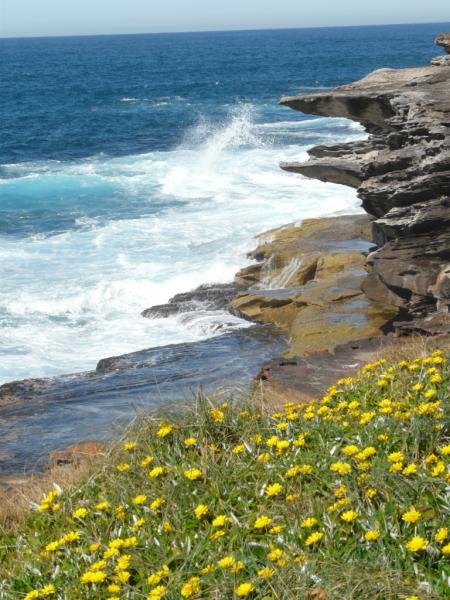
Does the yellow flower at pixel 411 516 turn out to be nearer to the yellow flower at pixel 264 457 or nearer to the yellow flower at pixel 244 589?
the yellow flower at pixel 244 589

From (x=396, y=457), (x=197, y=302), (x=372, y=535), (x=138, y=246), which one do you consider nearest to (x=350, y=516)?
(x=372, y=535)

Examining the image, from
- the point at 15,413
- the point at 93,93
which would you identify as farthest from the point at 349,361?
the point at 93,93

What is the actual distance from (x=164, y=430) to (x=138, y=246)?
1722cm

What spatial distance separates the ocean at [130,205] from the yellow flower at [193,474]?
9.79 m

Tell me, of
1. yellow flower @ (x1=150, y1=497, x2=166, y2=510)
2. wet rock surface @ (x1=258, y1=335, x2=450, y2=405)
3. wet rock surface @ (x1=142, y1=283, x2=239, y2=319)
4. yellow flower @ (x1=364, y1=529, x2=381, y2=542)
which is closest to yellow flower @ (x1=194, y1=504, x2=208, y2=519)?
yellow flower @ (x1=150, y1=497, x2=166, y2=510)

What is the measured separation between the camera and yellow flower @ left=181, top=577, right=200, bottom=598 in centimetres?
462

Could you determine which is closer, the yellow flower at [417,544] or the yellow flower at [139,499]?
the yellow flower at [417,544]

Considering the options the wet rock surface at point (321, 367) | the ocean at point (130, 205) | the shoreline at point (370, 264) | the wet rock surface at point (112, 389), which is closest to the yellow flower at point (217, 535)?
the wet rock surface at point (321, 367)

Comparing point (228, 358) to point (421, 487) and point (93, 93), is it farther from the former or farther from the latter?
point (93, 93)

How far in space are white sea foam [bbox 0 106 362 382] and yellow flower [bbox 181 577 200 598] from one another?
10.9 m

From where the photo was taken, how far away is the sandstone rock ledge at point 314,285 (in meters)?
14.1

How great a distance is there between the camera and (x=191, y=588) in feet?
15.3

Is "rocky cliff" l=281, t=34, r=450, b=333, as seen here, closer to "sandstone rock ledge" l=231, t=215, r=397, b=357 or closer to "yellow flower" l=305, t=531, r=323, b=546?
"sandstone rock ledge" l=231, t=215, r=397, b=357

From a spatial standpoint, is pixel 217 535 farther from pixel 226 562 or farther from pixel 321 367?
pixel 321 367
